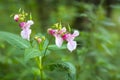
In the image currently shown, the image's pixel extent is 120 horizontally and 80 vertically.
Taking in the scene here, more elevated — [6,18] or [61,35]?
[61,35]

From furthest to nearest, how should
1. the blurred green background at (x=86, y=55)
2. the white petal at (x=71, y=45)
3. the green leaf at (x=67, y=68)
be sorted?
the blurred green background at (x=86, y=55) < the green leaf at (x=67, y=68) < the white petal at (x=71, y=45)

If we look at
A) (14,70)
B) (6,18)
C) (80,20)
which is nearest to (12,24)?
(6,18)

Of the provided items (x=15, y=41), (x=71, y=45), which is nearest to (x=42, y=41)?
(x=15, y=41)

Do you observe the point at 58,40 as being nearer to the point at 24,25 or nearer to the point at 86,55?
the point at 24,25

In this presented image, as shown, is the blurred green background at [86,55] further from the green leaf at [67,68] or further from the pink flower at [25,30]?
the pink flower at [25,30]

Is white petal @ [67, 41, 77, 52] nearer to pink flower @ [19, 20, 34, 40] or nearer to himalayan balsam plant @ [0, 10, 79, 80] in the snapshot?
himalayan balsam plant @ [0, 10, 79, 80]

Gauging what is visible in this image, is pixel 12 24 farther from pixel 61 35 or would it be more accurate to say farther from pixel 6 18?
pixel 61 35

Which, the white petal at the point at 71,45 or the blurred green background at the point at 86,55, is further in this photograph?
the blurred green background at the point at 86,55

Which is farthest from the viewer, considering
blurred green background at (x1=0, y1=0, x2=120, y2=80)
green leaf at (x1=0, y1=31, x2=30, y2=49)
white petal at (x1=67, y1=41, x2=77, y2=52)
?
blurred green background at (x1=0, y1=0, x2=120, y2=80)

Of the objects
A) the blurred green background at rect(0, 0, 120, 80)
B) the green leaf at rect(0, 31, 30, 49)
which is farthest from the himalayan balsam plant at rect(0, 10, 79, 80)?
the blurred green background at rect(0, 0, 120, 80)

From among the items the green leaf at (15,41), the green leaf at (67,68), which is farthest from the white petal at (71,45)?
the green leaf at (15,41)

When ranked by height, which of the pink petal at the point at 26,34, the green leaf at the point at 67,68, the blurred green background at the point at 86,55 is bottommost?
the blurred green background at the point at 86,55

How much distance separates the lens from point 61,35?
6.36ft

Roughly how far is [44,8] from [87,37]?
274 centimetres
